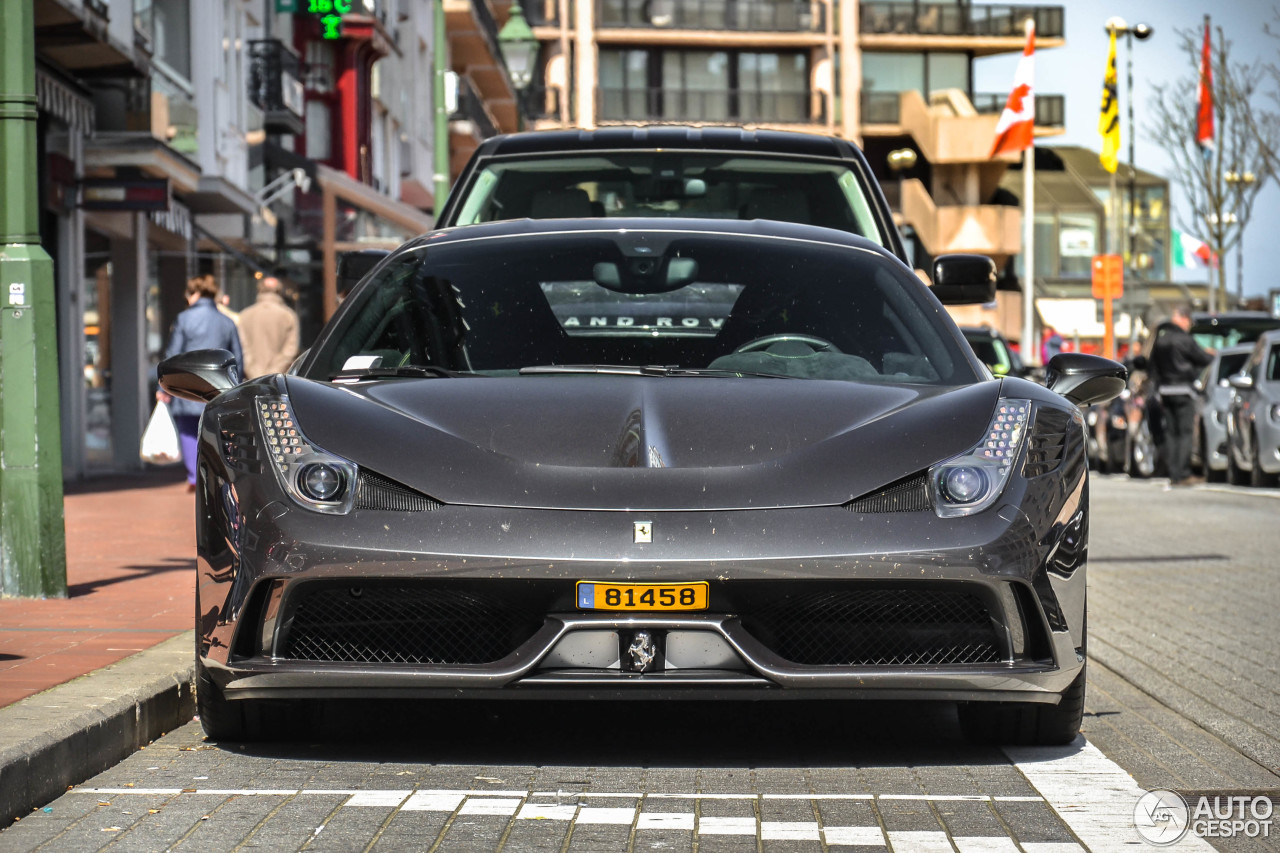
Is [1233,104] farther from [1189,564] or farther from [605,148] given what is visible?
[605,148]

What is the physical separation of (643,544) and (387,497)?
2.13 feet

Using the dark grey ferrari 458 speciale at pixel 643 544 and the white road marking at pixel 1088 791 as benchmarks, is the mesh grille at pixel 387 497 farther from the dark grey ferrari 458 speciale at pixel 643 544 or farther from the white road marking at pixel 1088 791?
the white road marking at pixel 1088 791

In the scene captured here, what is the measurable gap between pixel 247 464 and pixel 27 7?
12.9ft

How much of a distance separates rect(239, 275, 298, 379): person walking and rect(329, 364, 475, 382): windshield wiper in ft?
37.5

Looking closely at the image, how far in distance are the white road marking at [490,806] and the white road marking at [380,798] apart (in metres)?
0.16

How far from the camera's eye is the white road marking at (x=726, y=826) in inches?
173

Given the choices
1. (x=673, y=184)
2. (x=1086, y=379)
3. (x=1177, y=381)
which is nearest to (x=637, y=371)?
(x=1086, y=379)

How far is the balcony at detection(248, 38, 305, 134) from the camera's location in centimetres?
3259

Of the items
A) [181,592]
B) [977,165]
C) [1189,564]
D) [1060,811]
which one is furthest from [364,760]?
[977,165]

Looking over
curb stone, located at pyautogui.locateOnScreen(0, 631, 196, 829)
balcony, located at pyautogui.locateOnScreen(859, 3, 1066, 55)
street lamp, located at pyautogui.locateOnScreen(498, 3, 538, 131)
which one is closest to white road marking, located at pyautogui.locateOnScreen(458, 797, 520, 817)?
curb stone, located at pyautogui.locateOnScreen(0, 631, 196, 829)

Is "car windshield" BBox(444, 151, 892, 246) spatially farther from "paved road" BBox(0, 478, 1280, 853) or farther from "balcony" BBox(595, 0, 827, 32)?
"balcony" BBox(595, 0, 827, 32)

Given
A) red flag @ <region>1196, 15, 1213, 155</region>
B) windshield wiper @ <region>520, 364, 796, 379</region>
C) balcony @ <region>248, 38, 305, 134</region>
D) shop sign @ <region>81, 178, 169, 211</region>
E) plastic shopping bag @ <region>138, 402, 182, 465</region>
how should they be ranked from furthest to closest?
red flag @ <region>1196, 15, 1213, 155</region>
balcony @ <region>248, 38, 305, 134</region>
shop sign @ <region>81, 178, 169, 211</region>
plastic shopping bag @ <region>138, 402, 182, 465</region>
windshield wiper @ <region>520, 364, 796, 379</region>

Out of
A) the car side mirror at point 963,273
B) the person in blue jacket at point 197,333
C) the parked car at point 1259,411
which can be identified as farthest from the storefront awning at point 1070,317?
the car side mirror at point 963,273

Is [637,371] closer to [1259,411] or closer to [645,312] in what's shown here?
[645,312]
